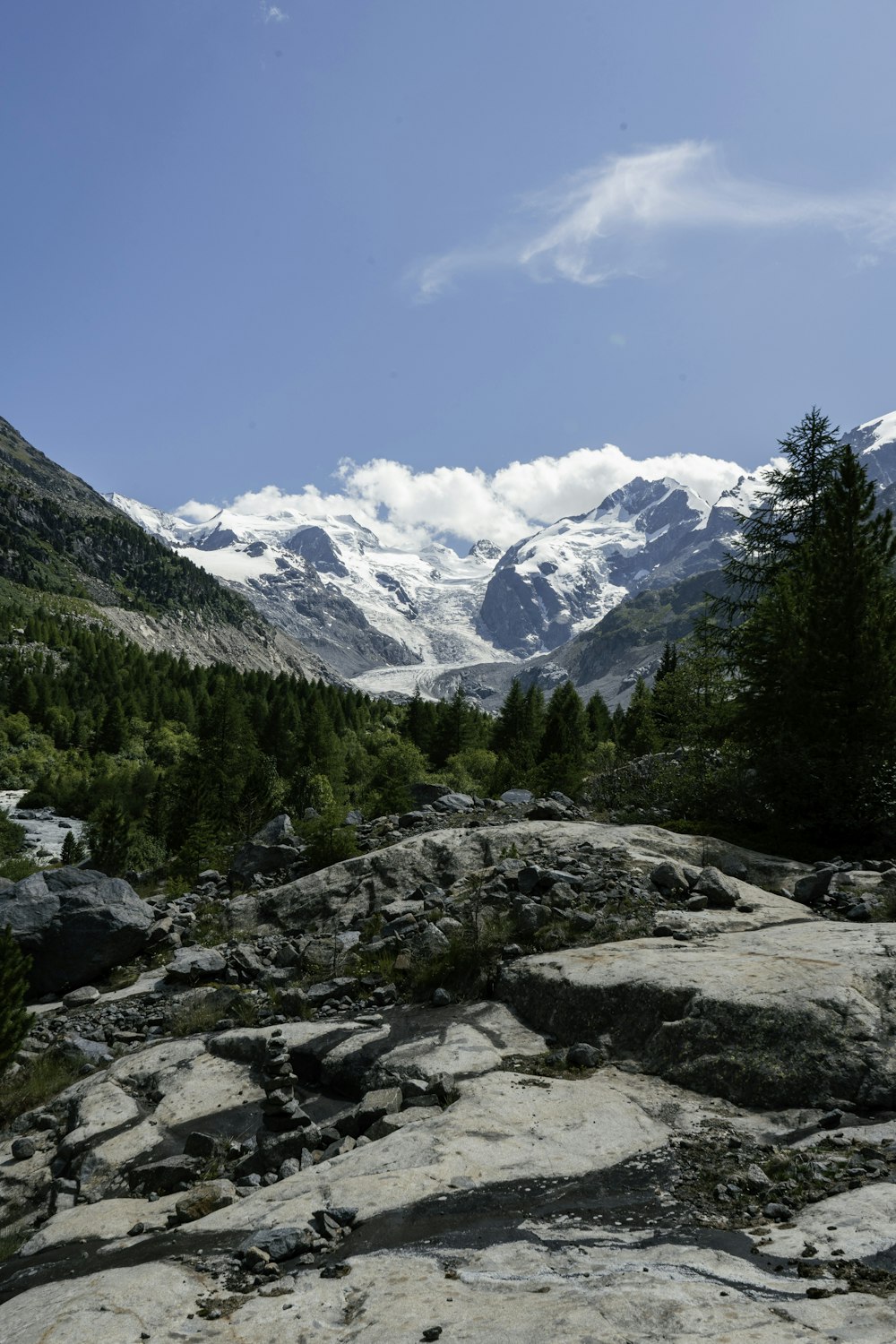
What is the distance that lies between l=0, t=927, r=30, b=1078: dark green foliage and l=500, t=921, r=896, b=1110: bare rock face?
952cm

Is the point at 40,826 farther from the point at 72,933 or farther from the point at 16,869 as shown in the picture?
the point at 72,933

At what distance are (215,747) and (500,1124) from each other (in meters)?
57.6

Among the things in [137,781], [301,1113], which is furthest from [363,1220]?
[137,781]

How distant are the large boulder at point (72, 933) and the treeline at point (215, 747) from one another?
6.46 metres

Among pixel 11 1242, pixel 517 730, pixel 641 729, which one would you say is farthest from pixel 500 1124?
pixel 517 730

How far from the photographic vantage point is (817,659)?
21.3 m

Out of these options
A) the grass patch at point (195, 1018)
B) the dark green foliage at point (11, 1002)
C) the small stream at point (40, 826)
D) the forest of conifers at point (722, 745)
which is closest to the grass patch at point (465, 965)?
the grass patch at point (195, 1018)

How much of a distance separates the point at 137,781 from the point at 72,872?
2231 inches

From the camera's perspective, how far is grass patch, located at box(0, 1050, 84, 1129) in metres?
13.2

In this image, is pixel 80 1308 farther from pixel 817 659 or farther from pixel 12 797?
pixel 12 797

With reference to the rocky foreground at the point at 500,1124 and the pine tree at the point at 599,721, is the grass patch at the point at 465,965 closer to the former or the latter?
the rocky foreground at the point at 500,1124

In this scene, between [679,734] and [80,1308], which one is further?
[679,734]

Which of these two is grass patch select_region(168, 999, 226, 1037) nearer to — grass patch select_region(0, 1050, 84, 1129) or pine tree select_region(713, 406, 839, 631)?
grass patch select_region(0, 1050, 84, 1129)

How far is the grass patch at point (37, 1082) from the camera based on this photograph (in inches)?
519
